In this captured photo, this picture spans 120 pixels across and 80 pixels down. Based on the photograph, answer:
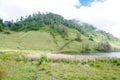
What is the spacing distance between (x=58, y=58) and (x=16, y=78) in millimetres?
22635

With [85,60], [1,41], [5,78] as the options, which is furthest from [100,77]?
→ [1,41]

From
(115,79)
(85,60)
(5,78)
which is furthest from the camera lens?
(85,60)

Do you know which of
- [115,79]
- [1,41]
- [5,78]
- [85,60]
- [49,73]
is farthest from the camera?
[1,41]

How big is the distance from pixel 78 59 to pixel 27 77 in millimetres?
21831

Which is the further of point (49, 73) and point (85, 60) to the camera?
point (85, 60)

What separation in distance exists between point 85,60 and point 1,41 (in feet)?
520

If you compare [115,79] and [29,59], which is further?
[29,59]

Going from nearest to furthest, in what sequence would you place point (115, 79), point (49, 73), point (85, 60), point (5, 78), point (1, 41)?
1. point (5, 78)
2. point (115, 79)
3. point (49, 73)
4. point (85, 60)
5. point (1, 41)

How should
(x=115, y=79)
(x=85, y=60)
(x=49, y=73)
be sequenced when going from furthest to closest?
(x=85, y=60) → (x=49, y=73) → (x=115, y=79)

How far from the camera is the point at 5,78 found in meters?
24.0

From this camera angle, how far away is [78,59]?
150ft

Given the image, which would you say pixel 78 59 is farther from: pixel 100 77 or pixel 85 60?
pixel 100 77

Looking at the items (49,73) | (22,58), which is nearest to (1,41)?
(22,58)

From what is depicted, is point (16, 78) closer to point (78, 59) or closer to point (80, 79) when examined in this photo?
point (80, 79)
